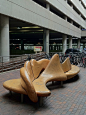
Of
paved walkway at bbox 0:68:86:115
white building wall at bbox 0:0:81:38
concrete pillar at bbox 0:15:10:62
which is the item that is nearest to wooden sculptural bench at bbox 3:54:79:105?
paved walkway at bbox 0:68:86:115

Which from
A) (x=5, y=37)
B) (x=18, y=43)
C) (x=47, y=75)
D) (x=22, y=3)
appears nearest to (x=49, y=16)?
(x=22, y=3)

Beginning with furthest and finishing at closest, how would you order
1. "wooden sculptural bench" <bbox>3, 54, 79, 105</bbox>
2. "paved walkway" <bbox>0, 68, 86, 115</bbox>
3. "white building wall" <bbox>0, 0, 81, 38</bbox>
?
"white building wall" <bbox>0, 0, 81, 38</bbox> < "wooden sculptural bench" <bbox>3, 54, 79, 105</bbox> < "paved walkway" <bbox>0, 68, 86, 115</bbox>

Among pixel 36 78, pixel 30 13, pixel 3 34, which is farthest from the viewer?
pixel 30 13

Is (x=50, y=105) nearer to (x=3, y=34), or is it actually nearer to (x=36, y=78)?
(x=36, y=78)

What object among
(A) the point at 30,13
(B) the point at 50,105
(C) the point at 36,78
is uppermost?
(A) the point at 30,13

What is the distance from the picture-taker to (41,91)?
379 centimetres

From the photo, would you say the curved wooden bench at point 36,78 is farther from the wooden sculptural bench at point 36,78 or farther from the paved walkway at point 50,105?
the paved walkway at point 50,105

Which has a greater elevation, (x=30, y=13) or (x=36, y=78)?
(x=30, y=13)

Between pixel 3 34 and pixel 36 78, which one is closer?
pixel 36 78

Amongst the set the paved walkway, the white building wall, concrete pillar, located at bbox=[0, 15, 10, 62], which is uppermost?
the white building wall

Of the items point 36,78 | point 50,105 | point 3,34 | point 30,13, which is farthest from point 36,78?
point 30,13

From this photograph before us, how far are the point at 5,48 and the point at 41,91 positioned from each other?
10.6 meters

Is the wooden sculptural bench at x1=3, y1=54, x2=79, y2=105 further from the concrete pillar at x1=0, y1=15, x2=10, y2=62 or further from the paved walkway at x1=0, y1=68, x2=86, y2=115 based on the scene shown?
the concrete pillar at x1=0, y1=15, x2=10, y2=62

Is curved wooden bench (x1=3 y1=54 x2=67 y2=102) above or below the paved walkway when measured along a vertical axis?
above
